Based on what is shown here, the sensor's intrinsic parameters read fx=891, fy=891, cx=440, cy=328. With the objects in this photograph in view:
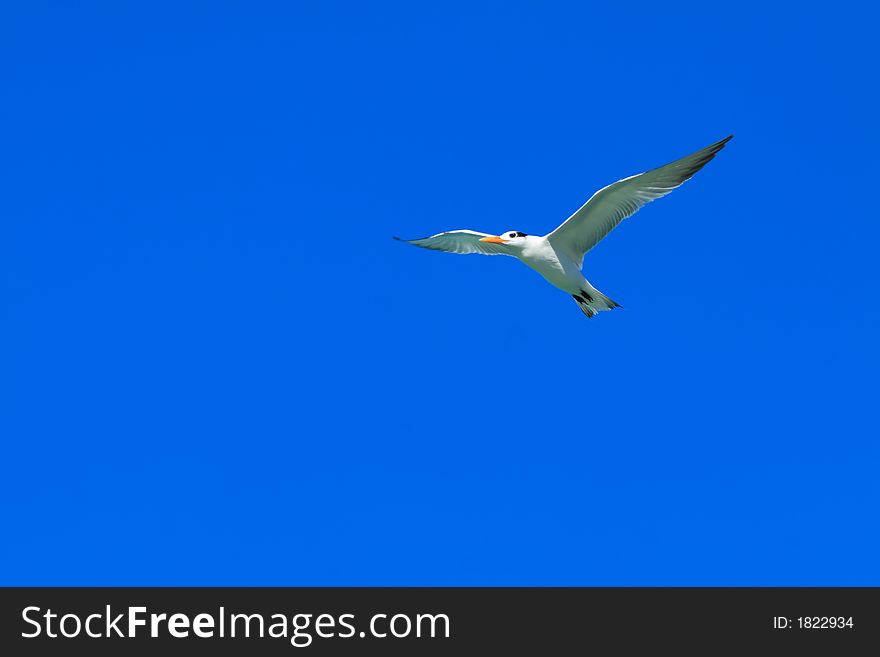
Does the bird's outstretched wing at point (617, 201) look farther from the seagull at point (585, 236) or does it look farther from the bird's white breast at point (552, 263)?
the bird's white breast at point (552, 263)

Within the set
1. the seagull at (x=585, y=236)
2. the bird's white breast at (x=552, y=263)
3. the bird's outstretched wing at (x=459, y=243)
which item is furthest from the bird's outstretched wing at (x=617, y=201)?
the bird's outstretched wing at (x=459, y=243)

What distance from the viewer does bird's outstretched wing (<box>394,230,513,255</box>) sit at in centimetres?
1961

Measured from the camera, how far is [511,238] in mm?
18688

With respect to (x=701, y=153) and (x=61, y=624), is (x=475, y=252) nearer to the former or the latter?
(x=701, y=153)

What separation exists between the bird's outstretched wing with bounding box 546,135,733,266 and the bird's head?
0.59m

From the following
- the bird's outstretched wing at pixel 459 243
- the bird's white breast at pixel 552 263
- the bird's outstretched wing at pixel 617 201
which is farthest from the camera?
the bird's outstretched wing at pixel 459 243

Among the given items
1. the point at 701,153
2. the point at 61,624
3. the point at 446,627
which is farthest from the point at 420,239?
the point at 61,624

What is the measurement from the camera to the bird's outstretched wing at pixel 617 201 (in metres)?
16.4

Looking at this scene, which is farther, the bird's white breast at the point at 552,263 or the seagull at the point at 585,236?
the bird's white breast at the point at 552,263

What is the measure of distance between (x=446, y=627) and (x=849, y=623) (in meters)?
6.75

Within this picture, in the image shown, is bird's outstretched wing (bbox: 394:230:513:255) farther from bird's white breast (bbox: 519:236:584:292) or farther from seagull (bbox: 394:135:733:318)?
bird's white breast (bbox: 519:236:584:292)

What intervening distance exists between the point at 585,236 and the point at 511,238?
1.54 m

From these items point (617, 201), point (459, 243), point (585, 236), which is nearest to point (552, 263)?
point (585, 236)

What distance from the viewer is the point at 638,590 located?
15.1 meters
